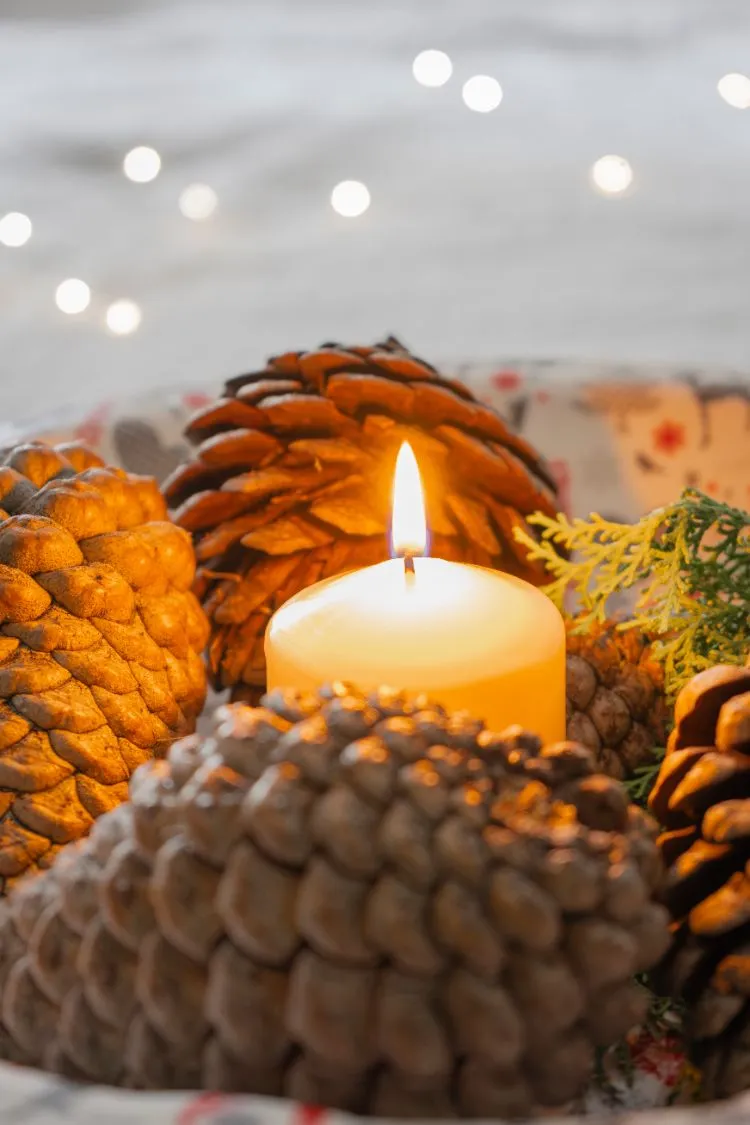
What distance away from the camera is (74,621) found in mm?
480

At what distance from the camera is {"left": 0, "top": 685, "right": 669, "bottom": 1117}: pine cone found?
12.3 inches

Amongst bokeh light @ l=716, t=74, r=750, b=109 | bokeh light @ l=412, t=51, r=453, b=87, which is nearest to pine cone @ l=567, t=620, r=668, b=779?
bokeh light @ l=716, t=74, r=750, b=109

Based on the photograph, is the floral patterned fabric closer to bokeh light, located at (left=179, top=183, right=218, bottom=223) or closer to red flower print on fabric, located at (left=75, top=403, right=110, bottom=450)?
red flower print on fabric, located at (left=75, top=403, right=110, bottom=450)

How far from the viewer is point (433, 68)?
5.52 feet

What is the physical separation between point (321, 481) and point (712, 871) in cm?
26

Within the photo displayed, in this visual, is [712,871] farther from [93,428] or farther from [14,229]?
[14,229]

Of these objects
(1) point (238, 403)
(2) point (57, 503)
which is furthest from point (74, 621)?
(1) point (238, 403)

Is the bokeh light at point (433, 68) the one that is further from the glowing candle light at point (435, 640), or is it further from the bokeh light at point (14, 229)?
the glowing candle light at point (435, 640)

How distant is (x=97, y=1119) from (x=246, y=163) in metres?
1.59

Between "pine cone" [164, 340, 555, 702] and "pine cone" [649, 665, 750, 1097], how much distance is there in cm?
20

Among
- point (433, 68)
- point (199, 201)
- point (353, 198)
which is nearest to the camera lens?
point (353, 198)

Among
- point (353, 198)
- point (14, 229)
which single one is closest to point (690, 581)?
point (353, 198)

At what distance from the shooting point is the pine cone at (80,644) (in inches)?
17.9

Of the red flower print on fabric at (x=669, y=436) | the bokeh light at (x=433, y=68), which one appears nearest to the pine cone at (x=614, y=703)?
the red flower print on fabric at (x=669, y=436)
